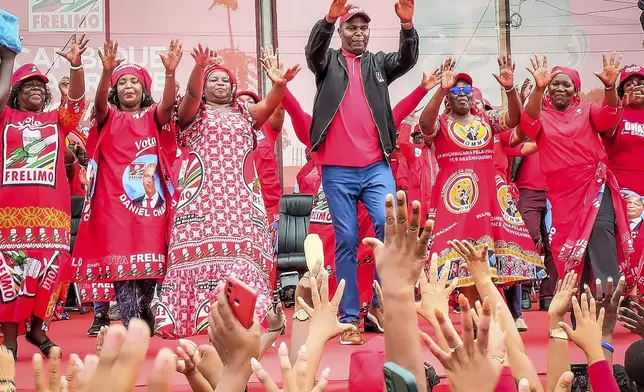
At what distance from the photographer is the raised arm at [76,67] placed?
468cm

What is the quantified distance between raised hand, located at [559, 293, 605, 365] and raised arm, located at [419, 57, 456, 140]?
2.72 meters

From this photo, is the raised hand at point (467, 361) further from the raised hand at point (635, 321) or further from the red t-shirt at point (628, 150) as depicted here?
the red t-shirt at point (628, 150)

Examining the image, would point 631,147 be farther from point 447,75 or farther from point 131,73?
point 131,73

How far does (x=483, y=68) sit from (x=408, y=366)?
8.56 metres

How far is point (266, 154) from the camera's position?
700 cm

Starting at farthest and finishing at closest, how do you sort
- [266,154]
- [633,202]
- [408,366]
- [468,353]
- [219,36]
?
1. [219,36]
2. [266,154]
3. [633,202]
4. [408,366]
5. [468,353]

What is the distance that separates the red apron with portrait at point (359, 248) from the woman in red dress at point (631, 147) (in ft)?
5.20

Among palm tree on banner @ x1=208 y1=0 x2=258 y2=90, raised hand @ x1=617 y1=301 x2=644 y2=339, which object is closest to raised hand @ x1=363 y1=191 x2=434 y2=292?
raised hand @ x1=617 y1=301 x2=644 y2=339

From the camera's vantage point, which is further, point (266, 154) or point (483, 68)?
point (483, 68)

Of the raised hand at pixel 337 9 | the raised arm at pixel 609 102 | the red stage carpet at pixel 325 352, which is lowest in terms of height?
the red stage carpet at pixel 325 352

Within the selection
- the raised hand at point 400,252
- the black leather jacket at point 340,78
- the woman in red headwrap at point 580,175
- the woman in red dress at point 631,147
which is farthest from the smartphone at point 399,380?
the woman in red dress at point 631,147

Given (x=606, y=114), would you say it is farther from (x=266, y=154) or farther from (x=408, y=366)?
(x=408, y=366)

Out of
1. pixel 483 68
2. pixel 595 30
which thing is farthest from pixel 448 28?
pixel 595 30

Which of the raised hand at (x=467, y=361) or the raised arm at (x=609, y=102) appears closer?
the raised hand at (x=467, y=361)
